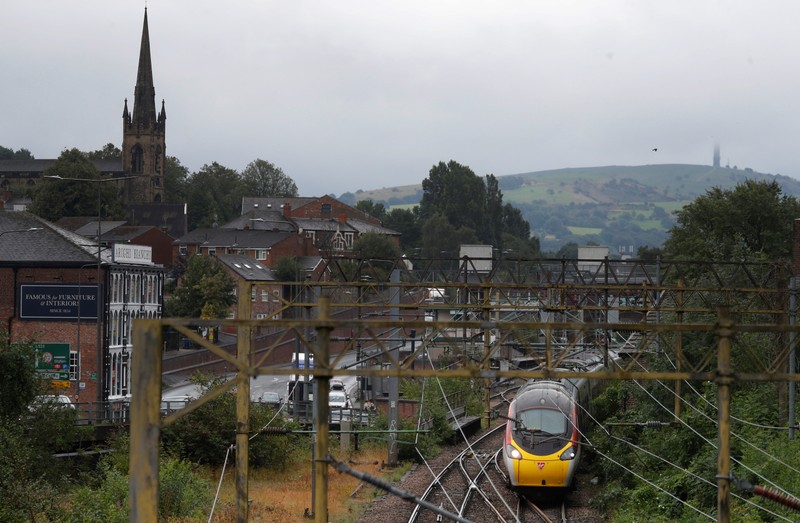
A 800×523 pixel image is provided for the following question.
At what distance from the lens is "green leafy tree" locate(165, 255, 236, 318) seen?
7612 centimetres

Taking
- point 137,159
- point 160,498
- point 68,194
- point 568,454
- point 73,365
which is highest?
point 137,159

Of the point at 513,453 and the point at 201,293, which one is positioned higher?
the point at 201,293

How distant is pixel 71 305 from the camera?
162 feet

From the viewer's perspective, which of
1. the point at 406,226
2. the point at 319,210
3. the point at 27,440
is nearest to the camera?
the point at 27,440

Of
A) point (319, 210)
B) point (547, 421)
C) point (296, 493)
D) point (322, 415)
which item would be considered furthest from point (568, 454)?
point (319, 210)

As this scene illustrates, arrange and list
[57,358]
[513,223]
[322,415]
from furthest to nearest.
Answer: [513,223] → [57,358] → [322,415]

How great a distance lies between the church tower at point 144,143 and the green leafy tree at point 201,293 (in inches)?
2288

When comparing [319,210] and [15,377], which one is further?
[319,210]

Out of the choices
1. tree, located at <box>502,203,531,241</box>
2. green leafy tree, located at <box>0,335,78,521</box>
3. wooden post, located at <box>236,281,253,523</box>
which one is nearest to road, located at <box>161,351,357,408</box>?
green leafy tree, located at <box>0,335,78,521</box>

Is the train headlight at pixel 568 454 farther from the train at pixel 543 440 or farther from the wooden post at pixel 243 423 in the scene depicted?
the wooden post at pixel 243 423

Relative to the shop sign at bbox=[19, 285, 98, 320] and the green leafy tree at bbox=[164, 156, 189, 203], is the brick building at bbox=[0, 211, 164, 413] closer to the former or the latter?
the shop sign at bbox=[19, 285, 98, 320]

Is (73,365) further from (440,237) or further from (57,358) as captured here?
(440,237)

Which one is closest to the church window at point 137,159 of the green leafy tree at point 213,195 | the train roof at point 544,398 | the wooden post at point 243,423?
the green leafy tree at point 213,195

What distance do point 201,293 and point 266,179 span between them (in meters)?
90.9
